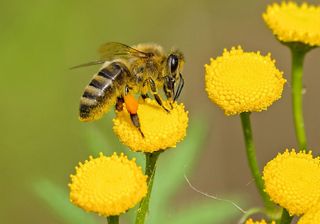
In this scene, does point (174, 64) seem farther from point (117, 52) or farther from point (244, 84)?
point (244, 84)

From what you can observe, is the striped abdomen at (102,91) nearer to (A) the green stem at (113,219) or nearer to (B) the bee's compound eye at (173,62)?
(B) the bee's compound eye at (173,62)

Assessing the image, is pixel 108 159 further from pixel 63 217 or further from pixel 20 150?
pixel 20 150

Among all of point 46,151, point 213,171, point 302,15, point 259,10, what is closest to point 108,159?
point 302,15

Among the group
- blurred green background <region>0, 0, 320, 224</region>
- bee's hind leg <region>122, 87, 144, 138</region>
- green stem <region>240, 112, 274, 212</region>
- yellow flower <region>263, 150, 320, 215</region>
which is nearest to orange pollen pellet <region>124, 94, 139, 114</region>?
bee's hind leg <region>122, 87, 144, 138</region>

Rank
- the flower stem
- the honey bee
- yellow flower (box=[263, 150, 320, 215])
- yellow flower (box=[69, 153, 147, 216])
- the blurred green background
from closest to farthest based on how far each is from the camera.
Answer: yellow flower (box=[69, 153, 147, 216])
yellow flower (box=[263, 150, 320, 215])
the flower stem
the honey bee
the blurred green background

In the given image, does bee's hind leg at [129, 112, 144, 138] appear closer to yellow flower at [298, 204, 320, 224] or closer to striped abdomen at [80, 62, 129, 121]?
striped abdomen at [80, 62, 129, 121]

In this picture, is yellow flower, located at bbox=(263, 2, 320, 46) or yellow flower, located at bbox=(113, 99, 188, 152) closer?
yellow flower, located at bbox=(113, 99, 188, 152)

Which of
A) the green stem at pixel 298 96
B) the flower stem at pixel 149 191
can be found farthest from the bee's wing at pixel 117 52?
the green stem at pixel 298 96
